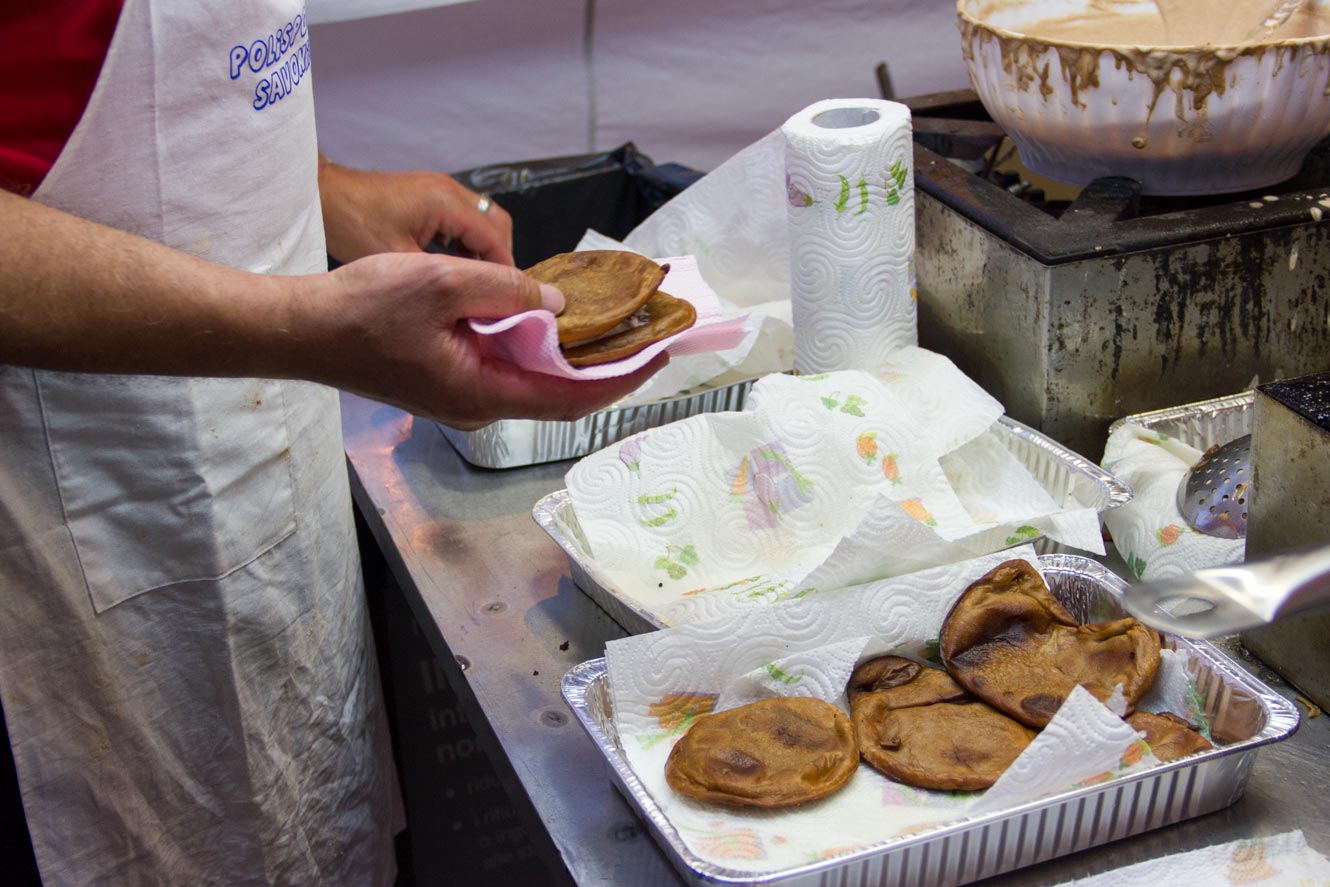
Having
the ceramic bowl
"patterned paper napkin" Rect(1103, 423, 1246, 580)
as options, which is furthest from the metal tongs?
the ceramic bowl

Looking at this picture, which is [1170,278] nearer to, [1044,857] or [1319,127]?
[1319,127]

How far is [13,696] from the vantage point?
1.24m

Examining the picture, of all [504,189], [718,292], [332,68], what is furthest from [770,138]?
[332,68]

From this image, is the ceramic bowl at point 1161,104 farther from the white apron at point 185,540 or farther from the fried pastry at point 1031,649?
the white apron at point 185,540

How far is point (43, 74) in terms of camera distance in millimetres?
1112

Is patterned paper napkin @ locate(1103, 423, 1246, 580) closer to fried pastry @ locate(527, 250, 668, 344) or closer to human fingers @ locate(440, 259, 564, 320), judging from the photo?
fried pastry @ locate(527, 250, 668, 344)

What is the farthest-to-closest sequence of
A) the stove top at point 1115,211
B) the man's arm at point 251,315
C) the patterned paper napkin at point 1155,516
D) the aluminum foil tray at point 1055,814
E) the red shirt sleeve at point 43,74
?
1. the stove top at point 1115,211
2. the patterned paper napkin at point 1155,516
3. the red shirt sleeve at point 43,74
4. the man's arm at point 251,315
5. the aluminum foil tray at point 1055,814

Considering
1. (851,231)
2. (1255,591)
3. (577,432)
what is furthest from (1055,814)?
(577,432)

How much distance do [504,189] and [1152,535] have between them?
122cm

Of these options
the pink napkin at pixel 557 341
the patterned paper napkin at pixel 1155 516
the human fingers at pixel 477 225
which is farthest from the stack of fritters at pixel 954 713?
the human fingers at pixel 477 225

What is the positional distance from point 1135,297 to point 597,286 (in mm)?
569

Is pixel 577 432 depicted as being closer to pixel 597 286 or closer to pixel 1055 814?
pixel 597 286

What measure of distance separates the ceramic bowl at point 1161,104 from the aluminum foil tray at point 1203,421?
25 centimetres

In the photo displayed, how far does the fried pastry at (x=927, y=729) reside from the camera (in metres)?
0.97
